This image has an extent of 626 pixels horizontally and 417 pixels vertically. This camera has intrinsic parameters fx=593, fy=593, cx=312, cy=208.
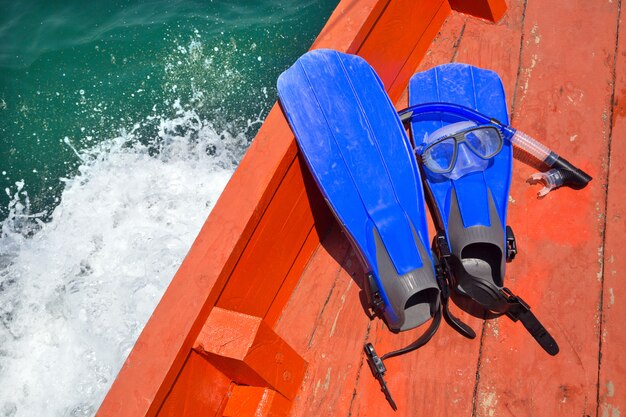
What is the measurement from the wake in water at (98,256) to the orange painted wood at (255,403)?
1.35 m

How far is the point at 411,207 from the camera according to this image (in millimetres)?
2381

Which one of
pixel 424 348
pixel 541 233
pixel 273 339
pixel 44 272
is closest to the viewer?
pixel 273 339

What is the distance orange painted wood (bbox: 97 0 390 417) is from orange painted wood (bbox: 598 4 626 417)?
4.37ft

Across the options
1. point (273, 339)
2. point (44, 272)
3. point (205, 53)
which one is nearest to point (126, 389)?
point (273, 339)

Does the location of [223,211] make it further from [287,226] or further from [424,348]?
[424,348]

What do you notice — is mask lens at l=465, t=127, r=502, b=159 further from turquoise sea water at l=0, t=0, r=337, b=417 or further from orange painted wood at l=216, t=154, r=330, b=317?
turquoise sea water at l=0, t=0, r=337, b=417

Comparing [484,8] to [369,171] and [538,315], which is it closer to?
[369,171]

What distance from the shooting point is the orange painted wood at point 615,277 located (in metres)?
2.09

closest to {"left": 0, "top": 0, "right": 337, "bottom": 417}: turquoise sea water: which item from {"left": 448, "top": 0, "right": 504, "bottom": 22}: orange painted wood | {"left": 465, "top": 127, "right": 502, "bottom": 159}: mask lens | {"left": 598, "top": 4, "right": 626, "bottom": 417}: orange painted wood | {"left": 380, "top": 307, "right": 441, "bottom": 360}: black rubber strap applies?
{"left": 448, "top": 0, "right": 504, "bottom": 22}: orange painted wood

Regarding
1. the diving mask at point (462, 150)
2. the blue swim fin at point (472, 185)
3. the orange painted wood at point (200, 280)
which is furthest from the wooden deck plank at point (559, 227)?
the orange painted wood at point (200, 280)

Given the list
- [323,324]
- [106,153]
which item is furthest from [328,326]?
[106,153]

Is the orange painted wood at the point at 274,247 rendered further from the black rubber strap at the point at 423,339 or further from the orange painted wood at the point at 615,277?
the orange painted wood at the point at 615,277

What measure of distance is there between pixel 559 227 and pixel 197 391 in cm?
158

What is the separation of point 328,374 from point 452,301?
1.86 feet
